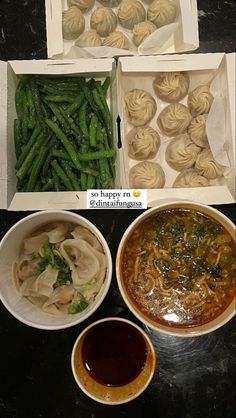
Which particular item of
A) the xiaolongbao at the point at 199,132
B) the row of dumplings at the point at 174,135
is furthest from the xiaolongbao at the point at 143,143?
the xiaolongbao at the point at 199,132

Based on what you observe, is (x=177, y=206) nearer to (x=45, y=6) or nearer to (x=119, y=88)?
(x=119, y=88)

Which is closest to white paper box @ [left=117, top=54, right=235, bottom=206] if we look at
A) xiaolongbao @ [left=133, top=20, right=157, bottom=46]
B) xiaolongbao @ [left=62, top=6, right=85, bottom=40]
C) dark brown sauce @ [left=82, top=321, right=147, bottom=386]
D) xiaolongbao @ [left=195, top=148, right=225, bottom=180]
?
xiaolongbao @ [left=195, top=148, right=225, bottom=180]

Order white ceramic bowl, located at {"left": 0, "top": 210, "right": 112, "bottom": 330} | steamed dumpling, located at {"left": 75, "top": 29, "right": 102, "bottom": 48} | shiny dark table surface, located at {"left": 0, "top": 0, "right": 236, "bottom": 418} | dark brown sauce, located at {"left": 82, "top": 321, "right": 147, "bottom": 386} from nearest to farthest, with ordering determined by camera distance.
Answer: white ceramic bowl, located at {"left": 0, "top": 210, "right": 112, "bottom": 330} < dark brown sauce, located at {"left": 82, "top": 321, "right": 147, "bottom": 386} < shiny dark table surface, located at {"left": 0, "top": 0, "right": 236, "bottom": 418} < steamed dumpling, located at {"left": 75, "top": 29, "right": 102, "bottom": 48}

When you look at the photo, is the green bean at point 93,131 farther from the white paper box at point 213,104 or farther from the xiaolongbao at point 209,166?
the xiaolongbao at point 209,166

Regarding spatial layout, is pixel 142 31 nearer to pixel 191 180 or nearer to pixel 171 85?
pixel 171 85

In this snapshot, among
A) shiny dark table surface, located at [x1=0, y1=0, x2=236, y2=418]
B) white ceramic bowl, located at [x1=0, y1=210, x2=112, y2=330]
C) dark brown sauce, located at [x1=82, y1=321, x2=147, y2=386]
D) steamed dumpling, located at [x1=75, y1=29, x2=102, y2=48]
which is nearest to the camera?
white ceramic bowl, located at [x1=0, y1=210, x2=112, y2=330]

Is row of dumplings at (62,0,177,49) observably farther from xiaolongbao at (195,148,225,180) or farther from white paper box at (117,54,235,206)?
xiaolongbao at (195,148,225,180)

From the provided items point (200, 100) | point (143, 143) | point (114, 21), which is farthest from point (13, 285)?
point (114, 21)

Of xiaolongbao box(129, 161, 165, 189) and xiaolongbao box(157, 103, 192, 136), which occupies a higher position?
xiaolongbao box(157, 103, 192, 136)
